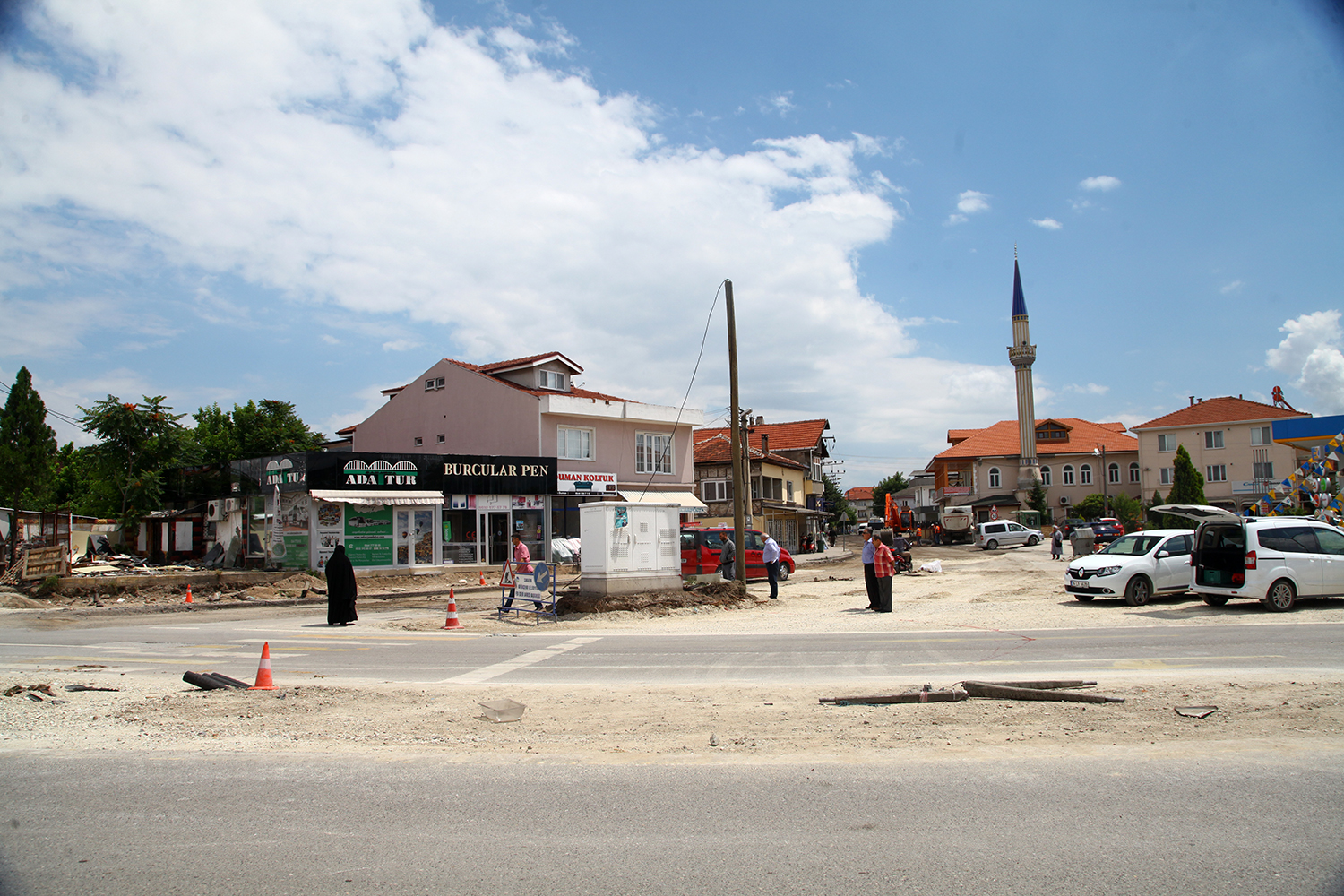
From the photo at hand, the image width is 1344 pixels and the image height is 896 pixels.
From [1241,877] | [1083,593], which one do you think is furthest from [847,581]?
[1241,877]

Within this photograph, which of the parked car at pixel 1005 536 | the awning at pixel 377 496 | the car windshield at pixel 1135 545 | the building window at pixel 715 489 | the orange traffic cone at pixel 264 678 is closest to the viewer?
the orange traffic cone at pixel 264 678

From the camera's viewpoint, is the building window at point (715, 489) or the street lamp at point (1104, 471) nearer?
the building window at point (715, 489)

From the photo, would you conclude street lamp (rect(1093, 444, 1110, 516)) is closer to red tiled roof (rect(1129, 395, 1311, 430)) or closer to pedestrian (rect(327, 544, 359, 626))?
red tiled roof (rect(1129, 395, 1311, 430))

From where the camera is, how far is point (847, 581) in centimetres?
2941

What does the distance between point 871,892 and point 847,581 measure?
26.0m

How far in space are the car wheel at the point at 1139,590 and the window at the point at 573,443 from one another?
2492cm

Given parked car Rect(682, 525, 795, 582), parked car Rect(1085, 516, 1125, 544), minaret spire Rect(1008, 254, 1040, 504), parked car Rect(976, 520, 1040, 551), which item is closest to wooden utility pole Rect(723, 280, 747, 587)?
parked car Rect(682, 525, 795, 582)

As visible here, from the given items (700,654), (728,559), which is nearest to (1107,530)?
(728,559)

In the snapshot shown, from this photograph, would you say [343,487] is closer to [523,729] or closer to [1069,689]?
[523,729]

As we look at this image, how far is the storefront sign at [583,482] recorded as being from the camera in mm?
36125

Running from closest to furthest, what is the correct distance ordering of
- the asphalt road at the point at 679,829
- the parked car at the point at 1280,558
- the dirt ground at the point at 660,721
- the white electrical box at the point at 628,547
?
the asphalt road at the point at 679,829 → the dirt ground at the point at 660,721 → the parked car at the point at 1280,558 → the white electrical box at the point at 628,547

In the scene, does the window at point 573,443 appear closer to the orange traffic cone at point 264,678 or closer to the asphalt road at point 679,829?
the orange traffic cone at point 264,678

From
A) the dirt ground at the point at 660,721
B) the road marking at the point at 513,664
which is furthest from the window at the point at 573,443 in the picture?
the dirt ground at the point at 660,721

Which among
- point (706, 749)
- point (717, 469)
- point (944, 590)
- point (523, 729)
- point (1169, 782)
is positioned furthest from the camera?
point (717, 469)
